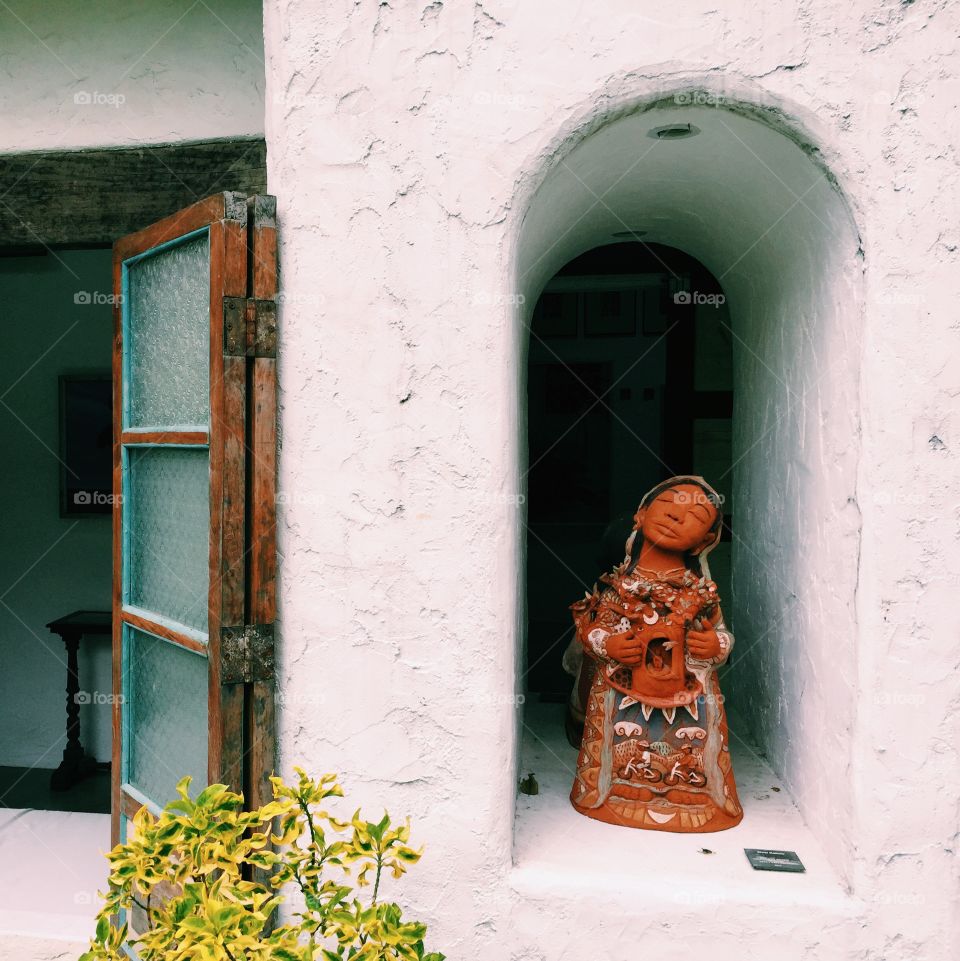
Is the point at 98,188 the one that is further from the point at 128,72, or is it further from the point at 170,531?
the point at 170,531

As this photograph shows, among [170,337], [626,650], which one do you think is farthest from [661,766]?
[170,337]

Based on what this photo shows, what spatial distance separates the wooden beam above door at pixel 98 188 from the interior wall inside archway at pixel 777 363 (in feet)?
3.39

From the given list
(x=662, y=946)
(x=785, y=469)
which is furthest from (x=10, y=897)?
(x=785, y=469)

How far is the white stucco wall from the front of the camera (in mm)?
1796

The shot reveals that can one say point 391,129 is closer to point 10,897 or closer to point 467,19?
point 467,19

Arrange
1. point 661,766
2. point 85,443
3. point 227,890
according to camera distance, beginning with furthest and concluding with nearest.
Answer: point 85,443, point 661,766, point 227,890

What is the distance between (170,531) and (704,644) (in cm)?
144

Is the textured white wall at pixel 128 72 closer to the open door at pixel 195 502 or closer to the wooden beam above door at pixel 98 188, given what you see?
the wooden beam above door at pixel 98 188

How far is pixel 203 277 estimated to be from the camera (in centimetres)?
198

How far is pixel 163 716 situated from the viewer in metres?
2.16

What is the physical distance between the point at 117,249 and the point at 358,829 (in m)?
1.68

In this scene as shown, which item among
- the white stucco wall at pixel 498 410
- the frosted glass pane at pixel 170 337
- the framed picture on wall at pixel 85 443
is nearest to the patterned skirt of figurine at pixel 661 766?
the white stucco wall at pixel 498 410

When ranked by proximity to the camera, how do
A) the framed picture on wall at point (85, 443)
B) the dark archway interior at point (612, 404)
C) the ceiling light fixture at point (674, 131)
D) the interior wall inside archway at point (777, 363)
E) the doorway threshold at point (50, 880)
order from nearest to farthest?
the interior wall inside archway at point (777, 363) < the ceiling light fixture at point (674, 131) < the doorway threshold at point (50, 880) < the dark archway interior at point (612, 404) < the framed picture on wall at point (85, 443)

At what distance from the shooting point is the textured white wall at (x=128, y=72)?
2.38 m
